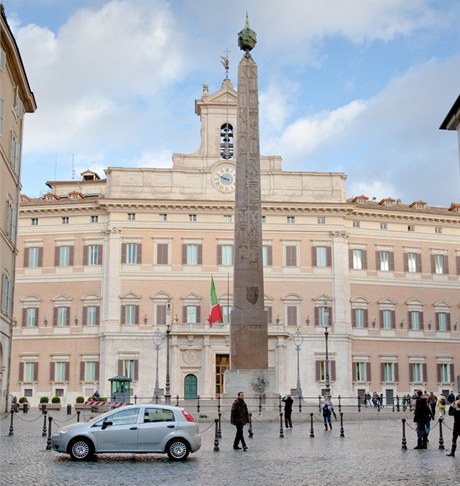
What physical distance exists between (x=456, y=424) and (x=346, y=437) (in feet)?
18.1

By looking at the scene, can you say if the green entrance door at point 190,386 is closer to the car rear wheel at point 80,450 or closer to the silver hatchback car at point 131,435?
the silver hatchback car at point 131,435

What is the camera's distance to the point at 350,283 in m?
50.9

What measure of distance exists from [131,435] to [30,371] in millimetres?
36076

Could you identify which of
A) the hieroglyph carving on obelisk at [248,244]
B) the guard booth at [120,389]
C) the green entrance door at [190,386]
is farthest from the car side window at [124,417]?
the green entrance door at [190,386]

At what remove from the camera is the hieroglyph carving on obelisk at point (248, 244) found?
27109 millimetres

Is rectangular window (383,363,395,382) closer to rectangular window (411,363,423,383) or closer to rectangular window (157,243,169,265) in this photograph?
rectangular window (411,363,423,383)

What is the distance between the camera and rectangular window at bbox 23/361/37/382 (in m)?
48.8

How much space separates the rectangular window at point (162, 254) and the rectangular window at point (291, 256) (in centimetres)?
729

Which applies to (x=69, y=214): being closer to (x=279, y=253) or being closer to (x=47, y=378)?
(x=47, y=378)

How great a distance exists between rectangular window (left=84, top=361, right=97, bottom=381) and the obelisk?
21818mm

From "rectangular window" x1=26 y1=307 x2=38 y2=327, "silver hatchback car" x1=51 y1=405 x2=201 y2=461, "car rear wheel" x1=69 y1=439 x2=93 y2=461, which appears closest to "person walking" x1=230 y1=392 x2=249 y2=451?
"silver hatchback car" x1=51 y1=405 x2=201 y2=461

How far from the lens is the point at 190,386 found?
1869 inches

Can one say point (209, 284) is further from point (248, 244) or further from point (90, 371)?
point (248, 244)

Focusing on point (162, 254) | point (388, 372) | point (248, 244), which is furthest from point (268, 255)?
point (248, 244)
